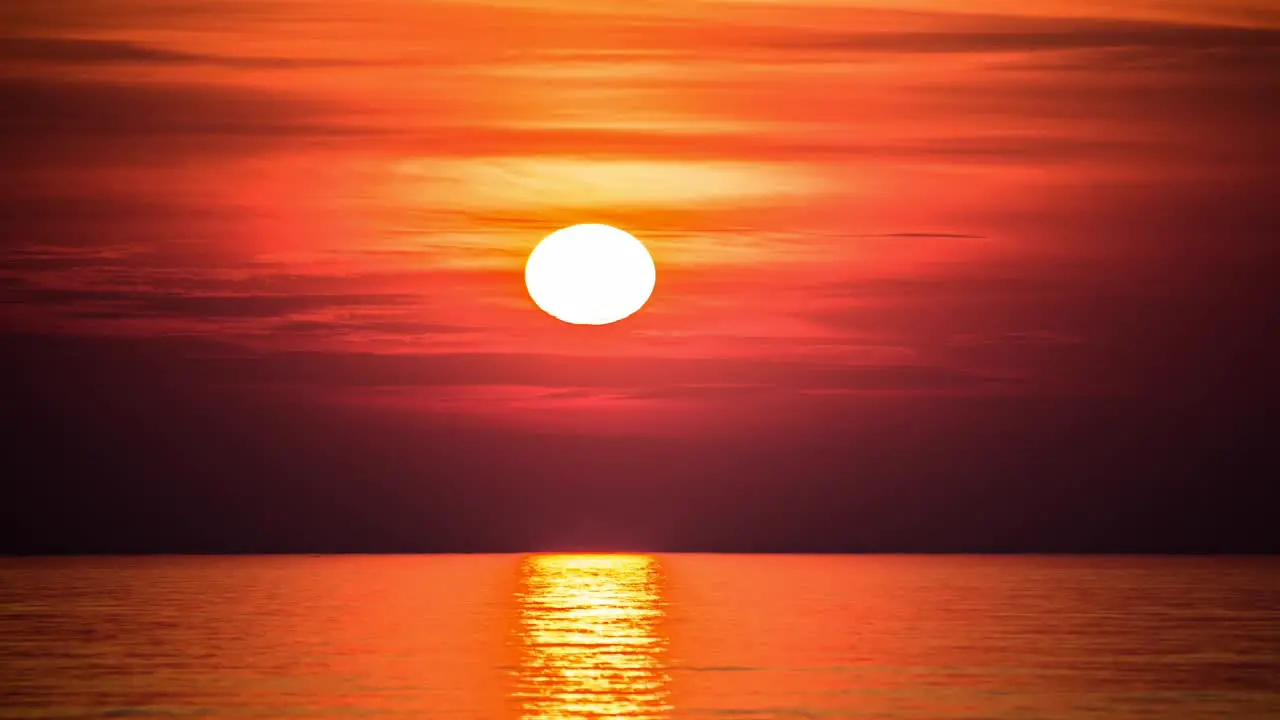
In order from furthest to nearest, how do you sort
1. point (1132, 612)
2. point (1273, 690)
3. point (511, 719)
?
point (1132, 612)
point (1273, 690)
point (511, 719)

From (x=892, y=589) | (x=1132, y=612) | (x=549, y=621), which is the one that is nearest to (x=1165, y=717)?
(x=549, y=621)

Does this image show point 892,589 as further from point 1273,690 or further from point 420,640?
point 1273,690

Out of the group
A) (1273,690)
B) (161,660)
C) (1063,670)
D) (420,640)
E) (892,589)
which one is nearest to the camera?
(1273,690)

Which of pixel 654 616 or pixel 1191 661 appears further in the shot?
pixel 654 616

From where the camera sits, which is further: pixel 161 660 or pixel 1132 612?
pixel 1132 612

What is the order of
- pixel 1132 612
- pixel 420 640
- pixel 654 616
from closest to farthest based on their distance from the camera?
pixel 420 640 → pixel 654 616 → pixel 1132 612

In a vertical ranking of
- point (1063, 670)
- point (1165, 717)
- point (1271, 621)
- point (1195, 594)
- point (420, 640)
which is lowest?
point (1165, 717)

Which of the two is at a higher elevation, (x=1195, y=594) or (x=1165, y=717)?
(x=1195, y=594)

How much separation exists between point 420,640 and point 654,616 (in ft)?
93.7

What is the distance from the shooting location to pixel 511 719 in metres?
46.2

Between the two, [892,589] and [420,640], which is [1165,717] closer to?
[420,640]

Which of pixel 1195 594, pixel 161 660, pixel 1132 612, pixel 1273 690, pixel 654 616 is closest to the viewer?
pixel 1273 690

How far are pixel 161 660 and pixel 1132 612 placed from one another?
69.3m

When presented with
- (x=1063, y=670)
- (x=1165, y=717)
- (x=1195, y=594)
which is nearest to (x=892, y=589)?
(x=1195, y=594)
